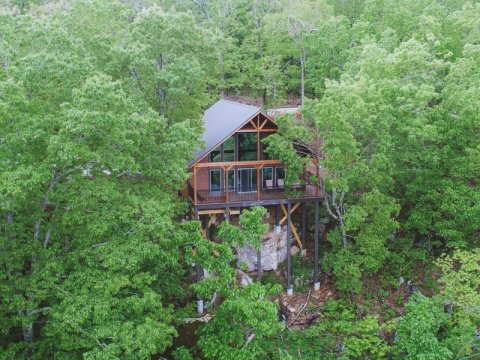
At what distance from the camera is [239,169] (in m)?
20.9

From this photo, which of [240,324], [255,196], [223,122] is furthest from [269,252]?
[223,122]

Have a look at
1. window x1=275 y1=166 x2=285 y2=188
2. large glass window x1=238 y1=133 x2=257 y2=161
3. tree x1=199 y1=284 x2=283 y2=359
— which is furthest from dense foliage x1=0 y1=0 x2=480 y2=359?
window x1=275 y1=166 x2=285 y2=188

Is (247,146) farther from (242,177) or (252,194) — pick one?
(252,194)

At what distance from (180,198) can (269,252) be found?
498 centimetres

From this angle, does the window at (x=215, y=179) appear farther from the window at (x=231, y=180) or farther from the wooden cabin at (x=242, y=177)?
the window at (x=231, y=180)

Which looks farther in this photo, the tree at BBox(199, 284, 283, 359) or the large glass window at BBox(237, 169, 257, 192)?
the large glass window at BBox(237, 169, 257, 192)

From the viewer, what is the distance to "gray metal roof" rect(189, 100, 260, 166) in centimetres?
1925

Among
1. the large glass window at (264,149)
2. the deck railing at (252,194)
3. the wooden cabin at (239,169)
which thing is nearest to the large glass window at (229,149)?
the wooden cabin at (239,169)

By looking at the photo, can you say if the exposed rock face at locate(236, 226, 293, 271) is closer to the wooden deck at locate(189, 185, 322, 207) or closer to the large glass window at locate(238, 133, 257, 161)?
the wooden deck at locate(189, 185, 322, 207)

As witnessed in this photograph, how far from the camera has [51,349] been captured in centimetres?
1451

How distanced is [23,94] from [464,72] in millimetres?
17077

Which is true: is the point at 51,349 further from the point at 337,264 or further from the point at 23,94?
the point at 337,264

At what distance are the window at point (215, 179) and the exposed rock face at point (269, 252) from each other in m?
3.11

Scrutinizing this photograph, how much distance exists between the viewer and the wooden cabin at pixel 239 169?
19344 millimetres
